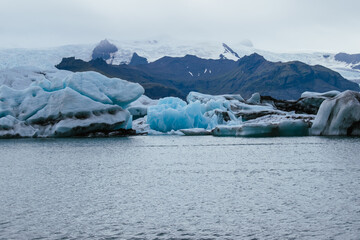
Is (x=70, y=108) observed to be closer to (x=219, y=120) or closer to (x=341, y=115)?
(x=219, y=120)

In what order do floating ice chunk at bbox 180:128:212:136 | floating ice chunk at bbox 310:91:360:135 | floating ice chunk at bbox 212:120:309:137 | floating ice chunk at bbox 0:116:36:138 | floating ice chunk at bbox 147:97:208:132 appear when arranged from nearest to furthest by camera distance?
1. floating ice chunk at bbox 310:91:360:135
2. floating ice chunk at bbox 212:120:309:137
3. floating ice chunk at bbox 0:116:36:138
4. floating ice chunk at bbox 180:128:212:136
5. floating ice chunk at bbox 147:97:208:132

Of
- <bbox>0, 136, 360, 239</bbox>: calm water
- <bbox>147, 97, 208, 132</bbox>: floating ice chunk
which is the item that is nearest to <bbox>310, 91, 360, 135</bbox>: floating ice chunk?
<bbox>0, 136, 360, 239</bbox>: calm water

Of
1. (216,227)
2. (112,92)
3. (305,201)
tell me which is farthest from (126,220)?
(112,92)

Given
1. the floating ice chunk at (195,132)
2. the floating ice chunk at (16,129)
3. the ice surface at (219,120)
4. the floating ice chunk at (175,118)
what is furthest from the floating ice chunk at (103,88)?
the floating ice chunk at (195,132)

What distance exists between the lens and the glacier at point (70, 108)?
111ft

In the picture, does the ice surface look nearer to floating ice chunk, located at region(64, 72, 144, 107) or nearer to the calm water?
floating ice chunk, located at region(64, 72, 144, 107)

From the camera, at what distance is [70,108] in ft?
109

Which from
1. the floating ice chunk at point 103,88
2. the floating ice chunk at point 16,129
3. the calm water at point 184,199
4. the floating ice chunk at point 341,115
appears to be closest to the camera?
the calm water at point 184,199

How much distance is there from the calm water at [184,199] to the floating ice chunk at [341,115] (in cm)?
1156

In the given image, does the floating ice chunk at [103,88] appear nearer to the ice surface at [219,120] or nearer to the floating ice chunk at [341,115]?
the ice surface at [219,120]

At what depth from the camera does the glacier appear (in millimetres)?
33938

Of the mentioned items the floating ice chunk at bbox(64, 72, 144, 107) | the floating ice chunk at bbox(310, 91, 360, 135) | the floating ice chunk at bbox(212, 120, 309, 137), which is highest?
the floating ice chunk at bbox(64, 72, 144, 107)

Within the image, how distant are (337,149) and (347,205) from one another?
14089 mm

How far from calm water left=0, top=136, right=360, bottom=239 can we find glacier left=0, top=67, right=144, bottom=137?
586 inches
